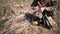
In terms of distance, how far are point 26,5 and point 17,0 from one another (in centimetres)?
70

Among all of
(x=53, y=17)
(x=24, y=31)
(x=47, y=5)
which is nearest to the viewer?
(x=24, y=31)

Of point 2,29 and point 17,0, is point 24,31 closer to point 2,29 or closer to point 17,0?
point 2,29

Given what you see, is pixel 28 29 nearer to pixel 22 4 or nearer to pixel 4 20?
pixel 4 20

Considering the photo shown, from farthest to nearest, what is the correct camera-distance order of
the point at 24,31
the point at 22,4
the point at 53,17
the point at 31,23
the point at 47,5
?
the point at 22,4
the point at 47,5
the point at 53,17
the point at 31,23
the point at 24,31

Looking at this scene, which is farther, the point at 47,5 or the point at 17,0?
the point at 17,0

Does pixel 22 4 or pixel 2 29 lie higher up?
pixel 22 4

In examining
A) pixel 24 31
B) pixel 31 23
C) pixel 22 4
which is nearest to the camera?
pixel 24 31

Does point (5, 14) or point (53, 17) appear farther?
point (5, 14)

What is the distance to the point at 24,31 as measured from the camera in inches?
267

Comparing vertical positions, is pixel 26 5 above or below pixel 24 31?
above

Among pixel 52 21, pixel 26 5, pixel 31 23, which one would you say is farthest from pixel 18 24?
pixel 26 5

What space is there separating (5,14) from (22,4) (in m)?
1.09

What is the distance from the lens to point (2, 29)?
7.18 meters

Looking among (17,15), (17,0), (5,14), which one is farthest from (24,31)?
(17,0)
